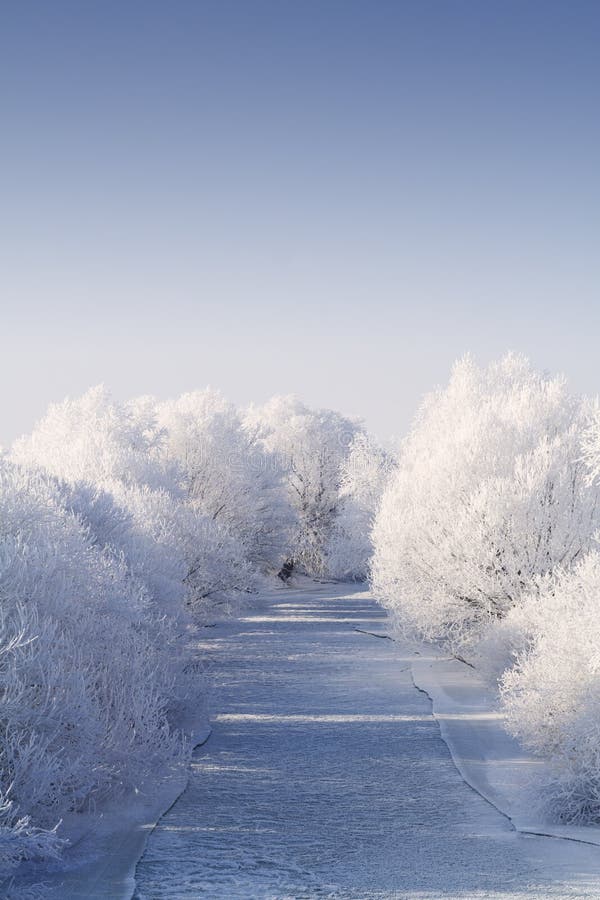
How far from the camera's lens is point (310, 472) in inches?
2196

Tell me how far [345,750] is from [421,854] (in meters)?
5.05

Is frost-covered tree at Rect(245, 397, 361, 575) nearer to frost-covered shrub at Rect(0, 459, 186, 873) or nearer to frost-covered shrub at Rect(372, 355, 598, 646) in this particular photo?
frost-covered shrub at Rect(372, 355, 598, 646)

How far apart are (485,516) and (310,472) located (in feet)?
113

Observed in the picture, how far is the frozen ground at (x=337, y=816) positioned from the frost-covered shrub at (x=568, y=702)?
99 centimetres

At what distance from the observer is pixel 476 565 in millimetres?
21484

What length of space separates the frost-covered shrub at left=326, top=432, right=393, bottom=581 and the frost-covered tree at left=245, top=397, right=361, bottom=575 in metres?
1.72

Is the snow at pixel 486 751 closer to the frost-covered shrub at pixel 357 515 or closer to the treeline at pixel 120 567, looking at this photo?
the treeline at pixel 120 567

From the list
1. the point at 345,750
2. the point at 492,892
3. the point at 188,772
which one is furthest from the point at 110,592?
the point at 492,892

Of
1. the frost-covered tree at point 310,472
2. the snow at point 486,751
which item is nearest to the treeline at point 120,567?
the frost-covered tree at point 310,472

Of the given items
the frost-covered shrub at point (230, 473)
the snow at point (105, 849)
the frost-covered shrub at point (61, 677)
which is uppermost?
the frost-covered shrub at point (230, 473)

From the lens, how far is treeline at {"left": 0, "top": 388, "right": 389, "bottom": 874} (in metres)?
9.70

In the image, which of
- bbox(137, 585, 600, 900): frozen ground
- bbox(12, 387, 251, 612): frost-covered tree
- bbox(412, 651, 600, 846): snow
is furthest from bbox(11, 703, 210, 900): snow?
bbox(12, 387, 251, 612): frost-covered tree

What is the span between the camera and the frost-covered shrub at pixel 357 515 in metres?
46.9

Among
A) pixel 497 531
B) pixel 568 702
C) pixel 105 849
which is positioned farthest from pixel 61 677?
pixel 497 531
